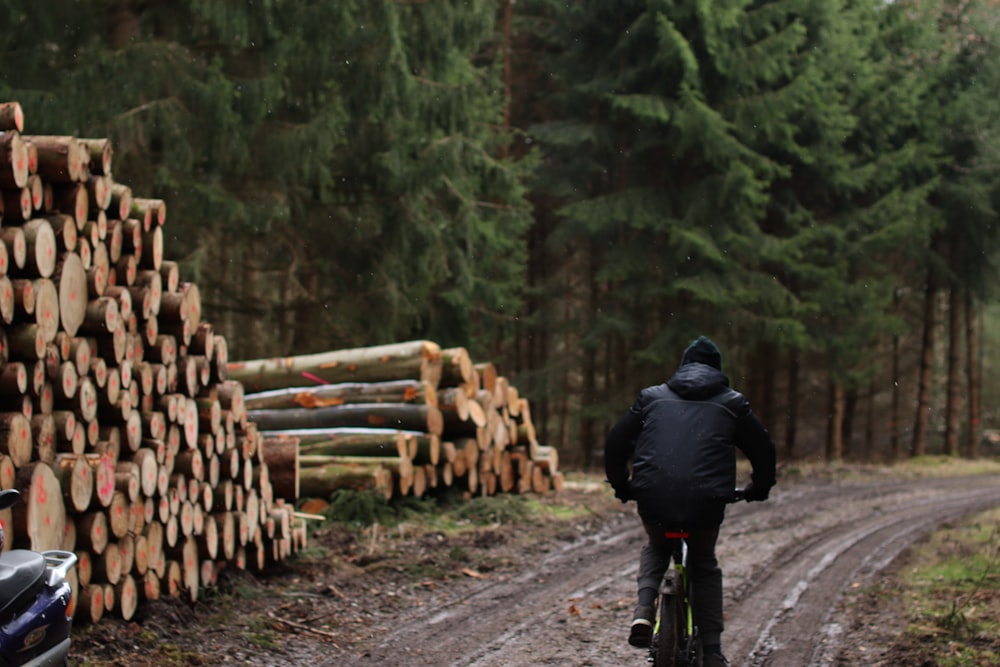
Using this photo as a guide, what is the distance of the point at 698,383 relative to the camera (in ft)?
18.3

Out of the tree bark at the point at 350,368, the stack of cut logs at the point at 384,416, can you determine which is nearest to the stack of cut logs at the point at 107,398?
the stack of cut logs at the point at 384,416

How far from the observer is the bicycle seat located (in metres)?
4.05

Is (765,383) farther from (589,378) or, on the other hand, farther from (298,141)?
(298,141)

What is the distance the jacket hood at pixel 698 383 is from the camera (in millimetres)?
5566

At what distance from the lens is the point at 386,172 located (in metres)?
18.5

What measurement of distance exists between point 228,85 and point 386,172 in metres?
3.73

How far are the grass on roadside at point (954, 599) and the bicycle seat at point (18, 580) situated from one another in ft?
16.9

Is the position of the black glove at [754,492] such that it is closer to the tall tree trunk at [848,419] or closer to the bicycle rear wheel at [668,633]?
the bicycle rear wheel at [668,633]

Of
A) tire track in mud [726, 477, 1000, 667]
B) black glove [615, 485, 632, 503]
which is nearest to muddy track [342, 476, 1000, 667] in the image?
tire track in mud [726, 477, 1000, 667]

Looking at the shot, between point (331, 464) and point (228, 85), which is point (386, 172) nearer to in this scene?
point (228, 85)

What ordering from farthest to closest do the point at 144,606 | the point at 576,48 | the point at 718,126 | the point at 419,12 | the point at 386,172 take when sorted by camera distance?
1. the point at 576,48
2. the point at 718,126
3. the point at 386,172
4. the point at 419,12
5. the point at 144,606

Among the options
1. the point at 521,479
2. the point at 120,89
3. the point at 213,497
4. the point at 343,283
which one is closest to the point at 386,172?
the point at 343,283

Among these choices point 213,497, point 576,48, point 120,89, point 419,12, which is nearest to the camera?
point 213,497

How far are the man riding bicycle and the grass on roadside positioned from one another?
1.98 metres
